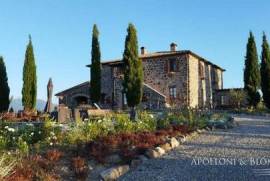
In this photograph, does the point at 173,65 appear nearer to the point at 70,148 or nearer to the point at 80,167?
the point at 70,148

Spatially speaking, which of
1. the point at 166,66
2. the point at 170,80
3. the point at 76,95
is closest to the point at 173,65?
the point at 166,66

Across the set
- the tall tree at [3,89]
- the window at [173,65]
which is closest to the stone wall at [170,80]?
the window at [173,65]

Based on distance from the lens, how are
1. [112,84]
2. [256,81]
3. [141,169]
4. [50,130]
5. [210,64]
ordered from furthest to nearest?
[210,64] < [112,84] < [256,81] < [50,130] < [141,169]

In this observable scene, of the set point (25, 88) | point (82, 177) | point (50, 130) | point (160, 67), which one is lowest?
point (82, 177)

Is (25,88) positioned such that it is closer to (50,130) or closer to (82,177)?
(50,130)

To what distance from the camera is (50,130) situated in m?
9.44

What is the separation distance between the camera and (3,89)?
2639 centimetres

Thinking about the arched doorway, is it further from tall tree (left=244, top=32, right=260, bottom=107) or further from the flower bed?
the flower bed

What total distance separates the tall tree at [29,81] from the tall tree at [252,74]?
667 inches

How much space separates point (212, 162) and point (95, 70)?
80.8ft

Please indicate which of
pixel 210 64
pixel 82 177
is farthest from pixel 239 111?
pixel 82 177

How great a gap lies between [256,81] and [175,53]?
23.0 feet

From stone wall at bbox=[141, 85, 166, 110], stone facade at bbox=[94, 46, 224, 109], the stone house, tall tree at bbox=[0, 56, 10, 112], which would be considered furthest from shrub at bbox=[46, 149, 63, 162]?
stone wall at bbox=[141, 85, 166, 110]

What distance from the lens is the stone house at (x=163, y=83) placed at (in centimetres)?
3209
